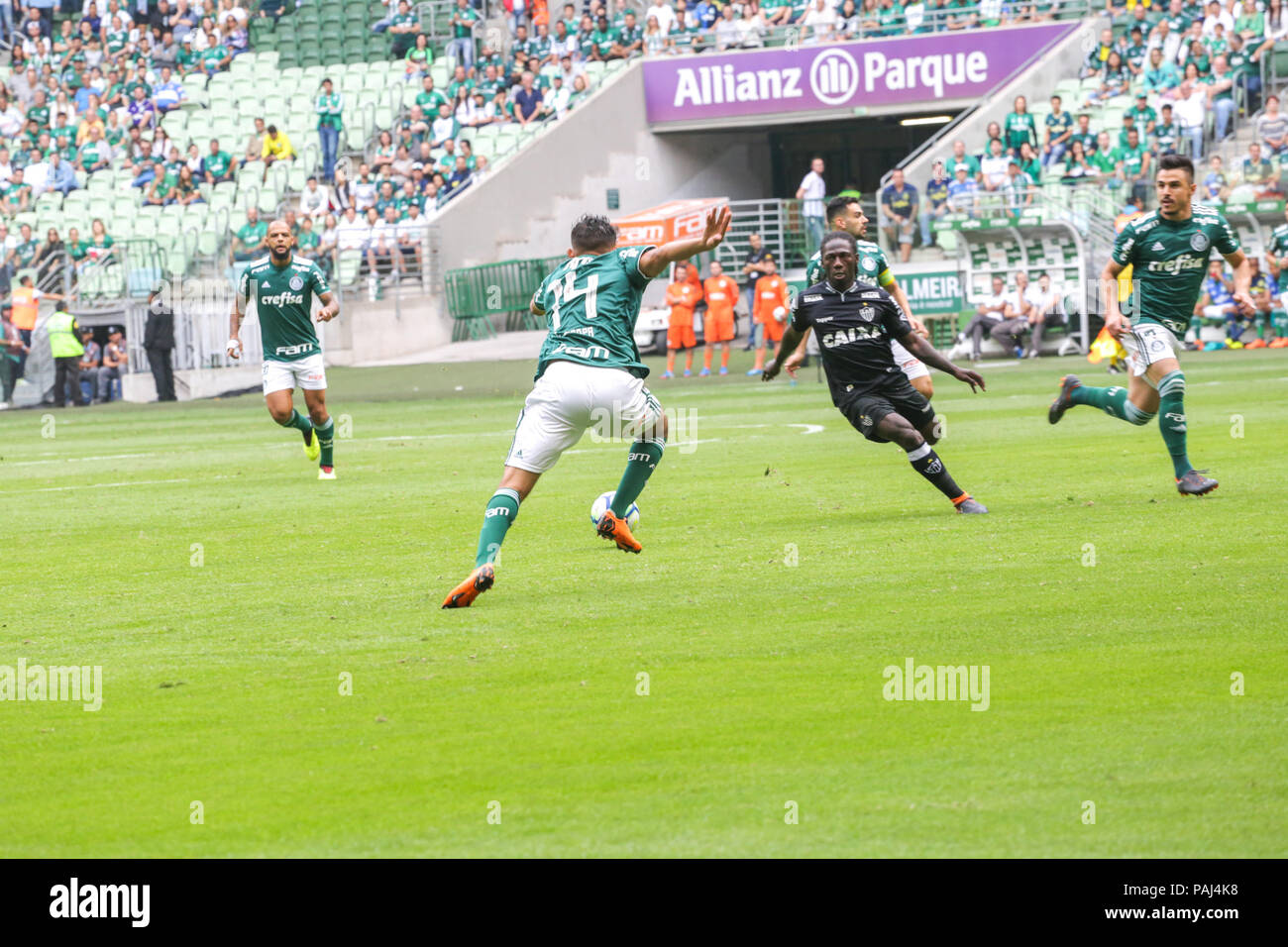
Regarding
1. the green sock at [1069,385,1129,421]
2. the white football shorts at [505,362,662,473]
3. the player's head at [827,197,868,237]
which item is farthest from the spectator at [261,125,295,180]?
the white football shorts at [505,362,662,473]

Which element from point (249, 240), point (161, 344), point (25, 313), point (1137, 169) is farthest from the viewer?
point (249, 240)

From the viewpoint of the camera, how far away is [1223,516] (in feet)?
36.6

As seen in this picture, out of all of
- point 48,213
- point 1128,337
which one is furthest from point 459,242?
point 1128,337

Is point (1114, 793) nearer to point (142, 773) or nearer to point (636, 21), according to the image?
point (142, 773)

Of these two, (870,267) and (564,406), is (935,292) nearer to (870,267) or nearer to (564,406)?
(870,267)

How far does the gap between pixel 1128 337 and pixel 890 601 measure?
475cm

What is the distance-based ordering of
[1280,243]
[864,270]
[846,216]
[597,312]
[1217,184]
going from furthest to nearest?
[1217,184]
[1280,243]
[864,270]
[846,216]
[597,312]

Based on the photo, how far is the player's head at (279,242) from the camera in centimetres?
1670

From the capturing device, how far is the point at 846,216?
516 inches

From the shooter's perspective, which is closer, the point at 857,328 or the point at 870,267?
the point at 857,328

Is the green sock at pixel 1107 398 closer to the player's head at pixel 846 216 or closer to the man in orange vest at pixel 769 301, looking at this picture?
the player's head at pixel 846 216

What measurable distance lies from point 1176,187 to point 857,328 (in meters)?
2.35

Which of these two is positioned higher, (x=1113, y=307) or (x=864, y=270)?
(x=864, y=270)

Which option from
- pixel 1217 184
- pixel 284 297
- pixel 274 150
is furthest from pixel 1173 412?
pixel 274 150
